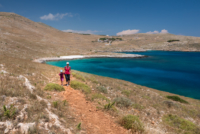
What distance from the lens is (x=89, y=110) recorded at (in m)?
7.74

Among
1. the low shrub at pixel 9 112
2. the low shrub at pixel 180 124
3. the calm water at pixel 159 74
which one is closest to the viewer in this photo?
the low shrub at pixel 9 112

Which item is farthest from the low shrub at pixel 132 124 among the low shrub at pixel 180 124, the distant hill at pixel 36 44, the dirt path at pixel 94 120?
the distant hill at pixel 36 44

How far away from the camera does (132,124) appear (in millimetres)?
6465

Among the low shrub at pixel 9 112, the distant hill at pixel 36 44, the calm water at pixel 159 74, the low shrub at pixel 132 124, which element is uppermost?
the distant hill at pixel 36 44

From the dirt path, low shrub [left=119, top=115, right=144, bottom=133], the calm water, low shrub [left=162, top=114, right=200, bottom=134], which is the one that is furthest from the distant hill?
low shrub [left=162, top=114, right=200, bottom=134]

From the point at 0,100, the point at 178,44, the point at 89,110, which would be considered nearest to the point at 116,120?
the point at 89,110

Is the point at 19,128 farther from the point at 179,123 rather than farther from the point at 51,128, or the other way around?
the point at 179,123

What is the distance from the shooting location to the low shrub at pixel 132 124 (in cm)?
632

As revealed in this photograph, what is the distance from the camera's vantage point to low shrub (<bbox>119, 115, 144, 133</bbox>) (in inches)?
249

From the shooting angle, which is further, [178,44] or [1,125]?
[178,44]

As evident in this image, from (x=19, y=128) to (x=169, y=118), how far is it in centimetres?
1225

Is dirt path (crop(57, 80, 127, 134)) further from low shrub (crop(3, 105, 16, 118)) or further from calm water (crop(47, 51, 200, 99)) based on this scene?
calm water (crop(47, 51, 200, 99))

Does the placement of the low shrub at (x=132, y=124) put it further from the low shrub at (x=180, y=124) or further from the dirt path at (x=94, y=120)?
the low shrub at (x=180, y=124)

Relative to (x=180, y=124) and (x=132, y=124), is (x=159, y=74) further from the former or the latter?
(x=132, y=124)
